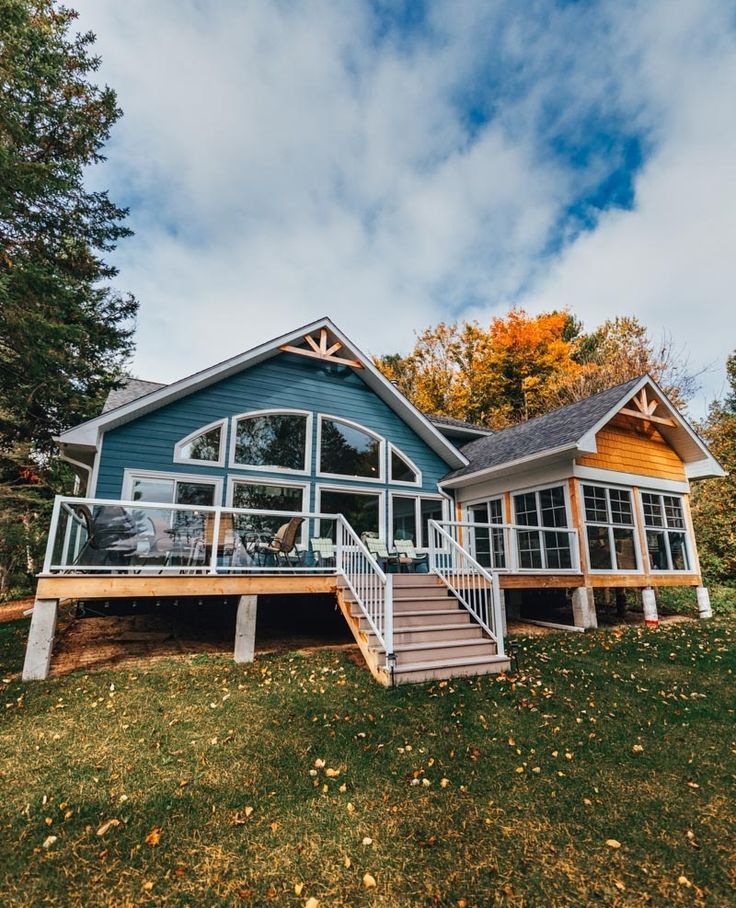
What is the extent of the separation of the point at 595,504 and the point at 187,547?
845cm

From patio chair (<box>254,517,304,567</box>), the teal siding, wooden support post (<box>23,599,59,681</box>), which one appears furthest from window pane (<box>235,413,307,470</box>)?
wooden support post (<box>23,599,59,681</box>)

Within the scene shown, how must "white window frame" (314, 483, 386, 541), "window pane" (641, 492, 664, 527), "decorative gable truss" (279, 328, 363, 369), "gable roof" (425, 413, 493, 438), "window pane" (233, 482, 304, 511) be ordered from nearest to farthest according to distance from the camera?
"window pane" (233, 482, 304, 511)
"white window frame" (314, 483, 386, 541)
"decorative gable truss" (279, 328, 363, 369)
"window pane" (641, 492, 664, 527)
"gable roof" (425, 413, 493, 438)

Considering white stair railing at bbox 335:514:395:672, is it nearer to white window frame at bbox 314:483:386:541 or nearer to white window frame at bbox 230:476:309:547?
white window frame at bbox 230:476:309:547

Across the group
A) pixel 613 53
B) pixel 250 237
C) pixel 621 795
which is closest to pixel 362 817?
pixel 621 795

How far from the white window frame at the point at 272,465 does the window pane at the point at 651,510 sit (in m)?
8.18

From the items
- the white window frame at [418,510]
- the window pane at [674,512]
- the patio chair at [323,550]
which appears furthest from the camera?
the window pane at [674,512]

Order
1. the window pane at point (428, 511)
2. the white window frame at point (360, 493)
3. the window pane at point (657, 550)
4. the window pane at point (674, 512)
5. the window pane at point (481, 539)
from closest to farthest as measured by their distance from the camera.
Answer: the white window frame at point (360, 493)
the window pane at point (657, 550)
the window pane at point (481, 539)
the window pane at point (674, 512)
the window pane at point (428, 511)

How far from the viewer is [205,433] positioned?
993 centimetres

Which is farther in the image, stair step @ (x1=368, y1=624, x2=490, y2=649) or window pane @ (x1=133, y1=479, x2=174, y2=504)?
window pane @ (x1=133, y1=479, x2=174, y2=504)

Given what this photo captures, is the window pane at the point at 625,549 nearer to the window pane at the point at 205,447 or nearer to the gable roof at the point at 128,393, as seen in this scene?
the window pane at the point at 205,447

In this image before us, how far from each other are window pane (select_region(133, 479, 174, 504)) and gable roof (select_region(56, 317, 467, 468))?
1083 mm

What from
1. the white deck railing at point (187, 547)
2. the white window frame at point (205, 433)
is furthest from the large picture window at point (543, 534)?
the white window frame at point (205, 433)

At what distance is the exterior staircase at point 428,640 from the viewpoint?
6066mm

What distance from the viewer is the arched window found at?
11.9 m
